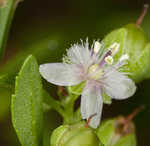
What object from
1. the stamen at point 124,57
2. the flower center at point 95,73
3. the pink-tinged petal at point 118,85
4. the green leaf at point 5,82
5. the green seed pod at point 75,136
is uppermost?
the stamen at point 124,57

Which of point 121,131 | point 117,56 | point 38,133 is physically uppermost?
point 117,56

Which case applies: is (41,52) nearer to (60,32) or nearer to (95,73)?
(60,32)

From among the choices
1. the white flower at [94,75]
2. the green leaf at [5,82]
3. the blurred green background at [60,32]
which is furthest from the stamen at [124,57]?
the blurred green background at [60,32]

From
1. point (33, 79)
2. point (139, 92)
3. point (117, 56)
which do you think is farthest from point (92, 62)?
point (139, 92)

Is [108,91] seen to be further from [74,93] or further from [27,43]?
[27,43]

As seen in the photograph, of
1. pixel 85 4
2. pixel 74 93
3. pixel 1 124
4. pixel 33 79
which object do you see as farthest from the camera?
pixel 85 4

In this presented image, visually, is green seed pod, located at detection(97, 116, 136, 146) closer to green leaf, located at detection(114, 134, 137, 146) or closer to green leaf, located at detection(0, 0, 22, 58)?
green leaf, located at detection(114, 134, 137, 146)

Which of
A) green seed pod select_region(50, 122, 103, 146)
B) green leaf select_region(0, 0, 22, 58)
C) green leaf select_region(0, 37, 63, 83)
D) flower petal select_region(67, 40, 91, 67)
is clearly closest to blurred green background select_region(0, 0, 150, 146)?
green leaf select_region(0, 37, 63, 83)

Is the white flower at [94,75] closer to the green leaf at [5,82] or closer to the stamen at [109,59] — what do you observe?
the stamen at [109,59]
